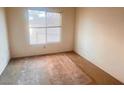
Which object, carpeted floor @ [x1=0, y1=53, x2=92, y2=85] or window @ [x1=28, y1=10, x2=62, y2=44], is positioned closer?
carpeted floor @ [x1=0, y1=53, x2=92, y2=85]

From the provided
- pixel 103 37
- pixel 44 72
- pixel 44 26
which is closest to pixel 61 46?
pixel 44 26

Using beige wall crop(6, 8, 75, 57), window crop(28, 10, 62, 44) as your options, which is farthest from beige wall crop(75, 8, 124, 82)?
window crop(28, 10, 62, 44)

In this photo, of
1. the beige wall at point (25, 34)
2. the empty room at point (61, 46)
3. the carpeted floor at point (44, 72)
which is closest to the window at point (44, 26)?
the empty room at point (61, 46)

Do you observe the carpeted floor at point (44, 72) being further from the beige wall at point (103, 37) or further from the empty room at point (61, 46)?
the beige wall at point (103, 37)

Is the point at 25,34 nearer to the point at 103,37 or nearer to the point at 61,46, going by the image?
the point at 61,46

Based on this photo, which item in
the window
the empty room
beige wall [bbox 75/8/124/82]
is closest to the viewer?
beige wall [bbox 75/8/124/82]

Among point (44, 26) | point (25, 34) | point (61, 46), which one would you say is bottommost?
point (61, 46)

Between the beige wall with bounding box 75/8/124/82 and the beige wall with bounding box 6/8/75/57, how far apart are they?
0.42m

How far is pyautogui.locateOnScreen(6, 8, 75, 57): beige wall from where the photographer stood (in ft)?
15.8

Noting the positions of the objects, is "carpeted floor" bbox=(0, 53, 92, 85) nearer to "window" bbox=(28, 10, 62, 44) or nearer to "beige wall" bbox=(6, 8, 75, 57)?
"beige wall" bbox=(6, 8, 75, 57)

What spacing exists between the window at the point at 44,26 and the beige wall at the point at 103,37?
0.82 metres

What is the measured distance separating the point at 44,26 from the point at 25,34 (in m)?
0.75

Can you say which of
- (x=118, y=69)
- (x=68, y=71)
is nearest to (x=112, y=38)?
(x=118, y=69)

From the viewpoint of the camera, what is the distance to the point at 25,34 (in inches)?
200
